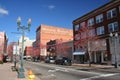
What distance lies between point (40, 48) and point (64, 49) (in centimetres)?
3913

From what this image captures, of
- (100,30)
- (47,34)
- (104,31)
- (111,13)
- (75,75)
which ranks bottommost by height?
(75,75)

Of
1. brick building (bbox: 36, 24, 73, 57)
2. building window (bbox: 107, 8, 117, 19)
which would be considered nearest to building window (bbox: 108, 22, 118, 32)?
building window (bbox: 107, 8, 117, 19)

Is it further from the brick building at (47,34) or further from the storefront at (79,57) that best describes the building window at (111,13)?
the brick building at (47,34)

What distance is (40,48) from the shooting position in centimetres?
11006

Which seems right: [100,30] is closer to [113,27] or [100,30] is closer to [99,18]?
[99,18]

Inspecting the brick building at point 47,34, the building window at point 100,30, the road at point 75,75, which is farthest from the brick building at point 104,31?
the brick building at point 47,34

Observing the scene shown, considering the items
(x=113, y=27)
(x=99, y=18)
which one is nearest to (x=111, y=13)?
(x=113, y=27)

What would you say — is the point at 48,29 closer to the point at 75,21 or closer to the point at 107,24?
the point at 75,21

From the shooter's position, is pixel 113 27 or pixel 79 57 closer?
pixel 113 27

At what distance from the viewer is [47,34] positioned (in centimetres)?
Answer: 11425

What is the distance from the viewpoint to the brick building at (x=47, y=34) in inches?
4298

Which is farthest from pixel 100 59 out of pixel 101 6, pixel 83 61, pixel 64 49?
pixel 64 49

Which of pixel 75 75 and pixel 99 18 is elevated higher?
pixel 99 18

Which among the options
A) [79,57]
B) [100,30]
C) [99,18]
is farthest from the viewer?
[79,57]
